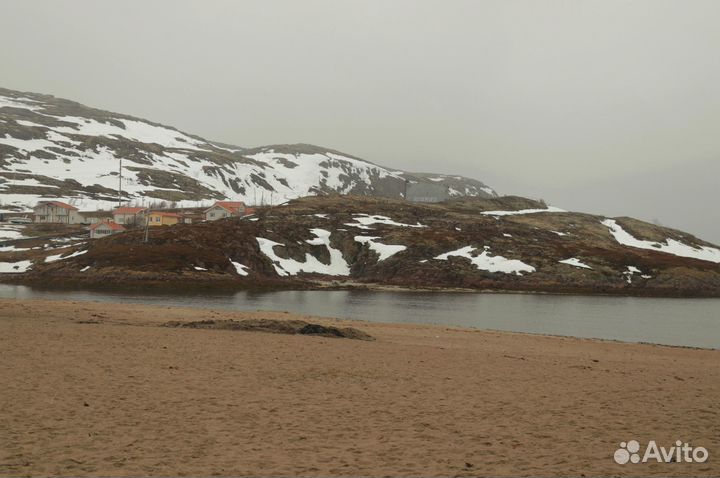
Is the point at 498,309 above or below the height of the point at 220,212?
below

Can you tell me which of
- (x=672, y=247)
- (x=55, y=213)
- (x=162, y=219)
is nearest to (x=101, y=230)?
(x=162, y=219)

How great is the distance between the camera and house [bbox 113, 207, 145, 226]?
158375 millimetres

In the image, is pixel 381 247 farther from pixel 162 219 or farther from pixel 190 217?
pixel 190 217

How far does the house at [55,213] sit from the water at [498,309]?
282 feet

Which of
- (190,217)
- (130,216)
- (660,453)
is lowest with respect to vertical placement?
(660,453)

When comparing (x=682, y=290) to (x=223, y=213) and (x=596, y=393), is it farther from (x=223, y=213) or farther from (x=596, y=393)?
(x=223, y=213)

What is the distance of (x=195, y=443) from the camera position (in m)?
12.9

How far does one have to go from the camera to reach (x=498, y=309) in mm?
73375

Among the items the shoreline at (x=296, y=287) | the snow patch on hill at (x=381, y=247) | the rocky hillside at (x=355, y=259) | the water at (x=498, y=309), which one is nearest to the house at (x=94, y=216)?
the rocky hillside at (x=355, y=259)

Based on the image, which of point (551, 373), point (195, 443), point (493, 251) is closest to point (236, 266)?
point (493, 251)

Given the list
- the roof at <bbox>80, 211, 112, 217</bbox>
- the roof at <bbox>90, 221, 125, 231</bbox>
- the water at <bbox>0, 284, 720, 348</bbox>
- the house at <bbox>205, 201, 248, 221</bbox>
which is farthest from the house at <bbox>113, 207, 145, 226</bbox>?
the water at <bbox>0, 284, 720, 348</bbox>

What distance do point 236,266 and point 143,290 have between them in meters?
20.8

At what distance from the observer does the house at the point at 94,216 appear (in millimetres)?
165375

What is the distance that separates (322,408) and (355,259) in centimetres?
9950
